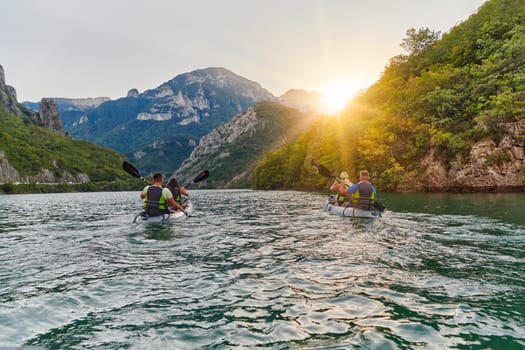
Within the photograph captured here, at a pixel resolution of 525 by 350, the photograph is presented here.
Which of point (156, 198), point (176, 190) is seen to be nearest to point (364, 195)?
point (156, 198)

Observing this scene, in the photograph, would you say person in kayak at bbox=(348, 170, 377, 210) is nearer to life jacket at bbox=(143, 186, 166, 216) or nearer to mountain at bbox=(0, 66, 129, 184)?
life jacket at bbox=(143, 186, 166, 216)

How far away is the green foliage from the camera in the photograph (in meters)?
145

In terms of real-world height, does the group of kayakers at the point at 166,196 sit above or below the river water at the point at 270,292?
above

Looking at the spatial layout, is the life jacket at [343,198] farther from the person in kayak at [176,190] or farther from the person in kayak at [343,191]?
the person in kayak at [176,190]

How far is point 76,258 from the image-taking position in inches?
392

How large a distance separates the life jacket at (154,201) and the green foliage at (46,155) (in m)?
154

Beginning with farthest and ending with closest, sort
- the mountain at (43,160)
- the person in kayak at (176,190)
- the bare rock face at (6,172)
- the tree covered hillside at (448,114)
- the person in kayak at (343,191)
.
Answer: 1. the mountain at (43,160)
2. the bare rock face at (6,172)
3. the tree covered hillside at (448,114)
4. the person in kayak at (176,190)
5. the person in kayak at (343,191)

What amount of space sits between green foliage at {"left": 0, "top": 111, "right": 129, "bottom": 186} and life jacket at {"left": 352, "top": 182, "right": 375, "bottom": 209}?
161421 mm

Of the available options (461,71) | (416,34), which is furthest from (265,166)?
(461,71)

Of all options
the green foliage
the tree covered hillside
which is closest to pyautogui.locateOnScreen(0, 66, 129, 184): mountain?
the green foliage

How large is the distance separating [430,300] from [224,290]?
12.7 ft

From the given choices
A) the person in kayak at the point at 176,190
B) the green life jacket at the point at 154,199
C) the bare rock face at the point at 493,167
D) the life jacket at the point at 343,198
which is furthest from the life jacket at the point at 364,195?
the bare rock face at the point at 493,167

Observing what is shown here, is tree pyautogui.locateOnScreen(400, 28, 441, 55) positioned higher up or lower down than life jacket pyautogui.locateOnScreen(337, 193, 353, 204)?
higher up

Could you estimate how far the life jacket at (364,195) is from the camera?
58.7ft
